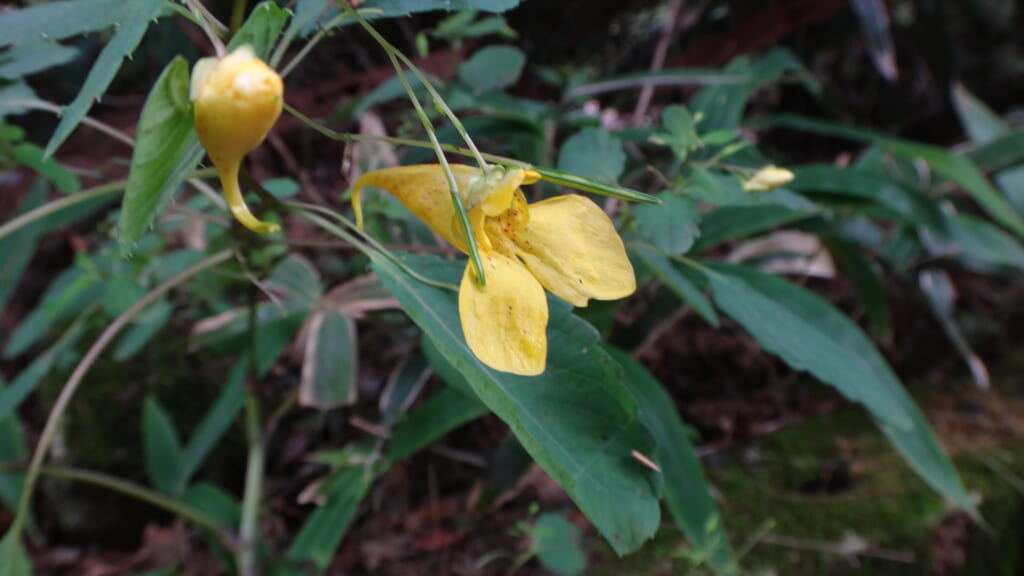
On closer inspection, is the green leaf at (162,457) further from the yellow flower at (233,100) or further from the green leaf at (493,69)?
the yellow flower at (233,100)

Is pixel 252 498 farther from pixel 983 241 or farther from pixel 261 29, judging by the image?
pixel 983 241

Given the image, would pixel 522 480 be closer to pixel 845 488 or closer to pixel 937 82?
pixel 845 488

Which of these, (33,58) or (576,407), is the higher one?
(33,58)

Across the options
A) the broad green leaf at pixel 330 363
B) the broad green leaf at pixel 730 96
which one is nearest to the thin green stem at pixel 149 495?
the broad green leaf at pixel 330 363

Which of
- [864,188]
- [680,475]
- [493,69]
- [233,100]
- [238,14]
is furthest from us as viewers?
[864,188]

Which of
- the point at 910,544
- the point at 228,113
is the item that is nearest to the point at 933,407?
the point at 910,544

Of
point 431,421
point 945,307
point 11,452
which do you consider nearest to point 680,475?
point 431,421
